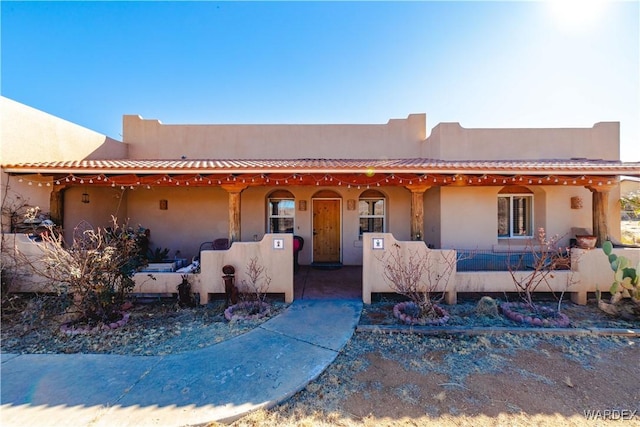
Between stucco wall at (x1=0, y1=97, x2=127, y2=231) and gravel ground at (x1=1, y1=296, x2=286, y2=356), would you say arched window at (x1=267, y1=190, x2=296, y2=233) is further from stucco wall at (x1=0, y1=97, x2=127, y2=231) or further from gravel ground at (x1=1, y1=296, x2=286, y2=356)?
stucco wall at (x1=0, y1=97, x2=127, y2=231)

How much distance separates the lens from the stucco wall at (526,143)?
891 centimetres

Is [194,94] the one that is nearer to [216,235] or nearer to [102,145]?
[102,145]

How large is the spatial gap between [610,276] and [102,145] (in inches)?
593

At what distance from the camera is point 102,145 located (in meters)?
9.19

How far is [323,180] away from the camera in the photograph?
6.75 m

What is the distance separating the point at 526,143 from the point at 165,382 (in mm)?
11783

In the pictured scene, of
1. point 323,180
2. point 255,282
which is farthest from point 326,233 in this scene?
point 255,282

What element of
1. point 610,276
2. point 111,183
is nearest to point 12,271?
point 111,183

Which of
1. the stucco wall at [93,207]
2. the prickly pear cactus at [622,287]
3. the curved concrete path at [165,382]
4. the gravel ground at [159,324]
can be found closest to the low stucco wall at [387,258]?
the gravel ground at [159,324]

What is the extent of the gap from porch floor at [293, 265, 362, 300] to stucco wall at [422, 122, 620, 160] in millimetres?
5066

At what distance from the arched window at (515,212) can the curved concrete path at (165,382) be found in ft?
24.0

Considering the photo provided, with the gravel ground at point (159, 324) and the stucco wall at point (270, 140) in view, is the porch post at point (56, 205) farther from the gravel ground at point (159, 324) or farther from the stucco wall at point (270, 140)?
the stucco wall at point (270, 140)

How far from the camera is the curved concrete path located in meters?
2.80

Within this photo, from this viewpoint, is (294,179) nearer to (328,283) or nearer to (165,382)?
(328,283)
